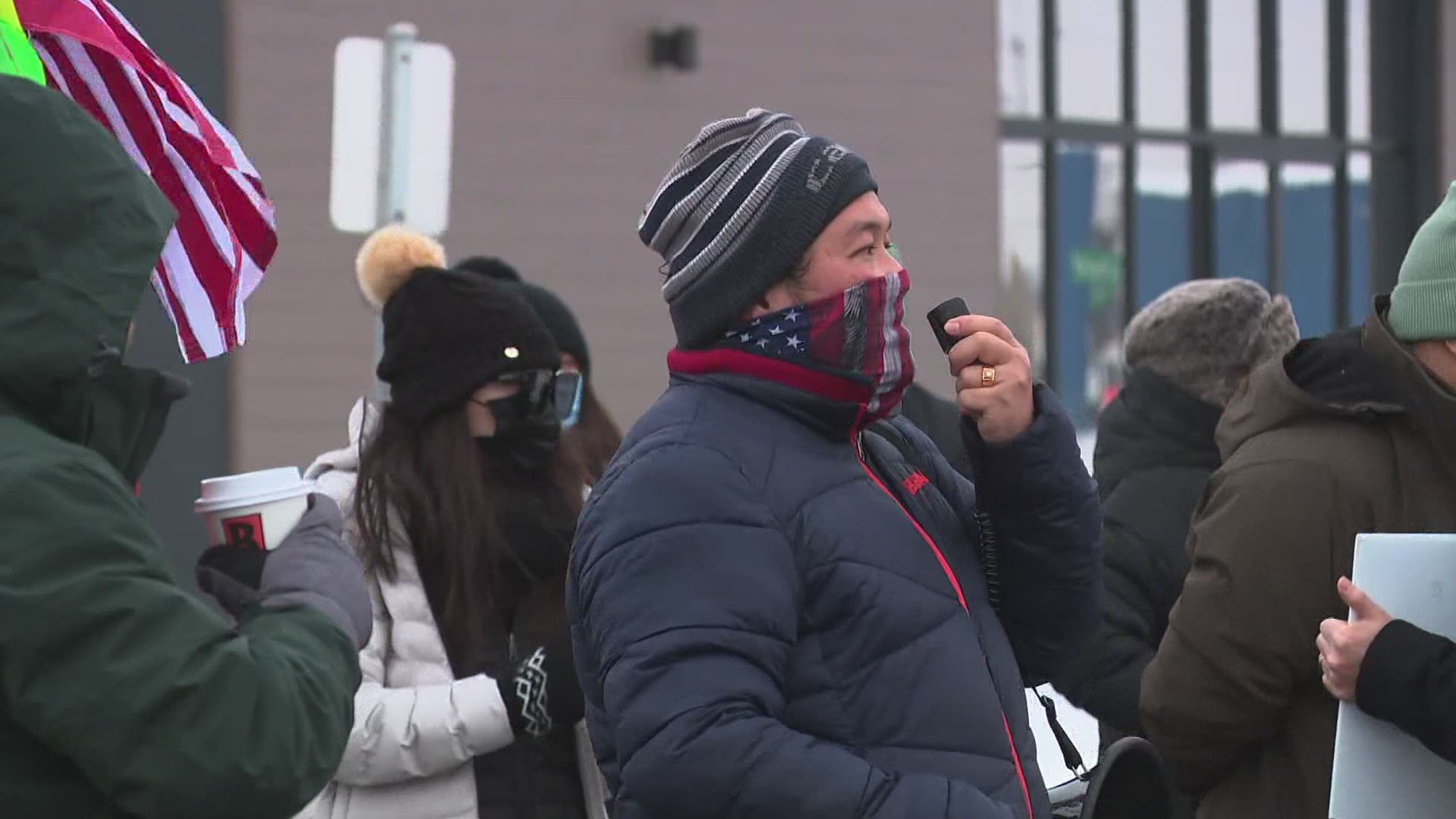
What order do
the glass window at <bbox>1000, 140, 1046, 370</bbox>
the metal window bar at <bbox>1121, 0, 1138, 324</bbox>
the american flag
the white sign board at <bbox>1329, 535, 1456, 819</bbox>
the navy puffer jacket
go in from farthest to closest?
the metal window bar at <bbox>1121, 0, 1138, 324</bbox> < the glass window at <bbox>1000, 140, 1046, 370</bbox> < the white sign board at <bbox>1329, 535, 1456, 819</bbox> < the american flag < the navy puffer jacket

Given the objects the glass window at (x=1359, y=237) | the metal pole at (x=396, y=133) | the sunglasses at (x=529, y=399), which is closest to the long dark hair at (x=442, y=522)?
the sunglasses at (x=529, y=399)

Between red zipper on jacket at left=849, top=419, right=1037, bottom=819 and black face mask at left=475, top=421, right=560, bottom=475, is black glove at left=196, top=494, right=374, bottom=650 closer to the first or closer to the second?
red zipper on jacket at left=849, top=419, right=1037, bottom=819

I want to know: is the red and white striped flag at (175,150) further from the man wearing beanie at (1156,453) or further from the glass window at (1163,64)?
the glass window at (1163,64)

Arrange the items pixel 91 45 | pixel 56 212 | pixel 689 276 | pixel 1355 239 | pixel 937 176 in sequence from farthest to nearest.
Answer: pixel 1355 239, pixel 937 176, pixel 91 45, pixel 689 276, pixel 56 212

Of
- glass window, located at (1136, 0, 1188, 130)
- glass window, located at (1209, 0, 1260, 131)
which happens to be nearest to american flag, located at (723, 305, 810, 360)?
glass window, located at (1136, 0, 1188, 130)

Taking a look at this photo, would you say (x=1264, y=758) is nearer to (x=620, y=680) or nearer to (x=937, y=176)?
(x=620, y=680)

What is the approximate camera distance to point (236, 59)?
29.6 feet

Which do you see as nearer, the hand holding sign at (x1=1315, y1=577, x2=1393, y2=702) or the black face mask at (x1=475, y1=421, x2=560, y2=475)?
the hand holding sign at (x1=1315, y1=577, x2=1393, y2=702)

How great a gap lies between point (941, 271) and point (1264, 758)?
854 centimetres

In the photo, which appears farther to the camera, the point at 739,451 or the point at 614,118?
the point at 614,118

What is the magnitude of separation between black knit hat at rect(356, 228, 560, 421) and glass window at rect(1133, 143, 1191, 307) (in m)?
9.37

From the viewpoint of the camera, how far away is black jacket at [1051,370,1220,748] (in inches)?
154

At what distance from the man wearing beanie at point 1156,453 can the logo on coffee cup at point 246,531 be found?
2.00 m

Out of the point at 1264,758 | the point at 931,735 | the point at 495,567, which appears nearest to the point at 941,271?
the point at 495,567
